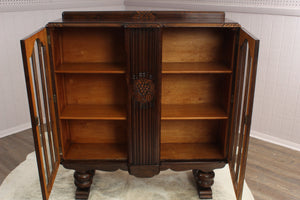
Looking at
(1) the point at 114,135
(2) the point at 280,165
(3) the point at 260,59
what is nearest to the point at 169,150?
(1) the point at 114,135

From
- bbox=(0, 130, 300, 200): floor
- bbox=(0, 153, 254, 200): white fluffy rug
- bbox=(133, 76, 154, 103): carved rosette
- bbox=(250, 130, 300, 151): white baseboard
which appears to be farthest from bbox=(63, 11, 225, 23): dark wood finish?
bbox=(250, 130, 300, 151): white baseboard

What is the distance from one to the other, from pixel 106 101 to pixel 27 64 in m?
0.84

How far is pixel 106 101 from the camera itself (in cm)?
231

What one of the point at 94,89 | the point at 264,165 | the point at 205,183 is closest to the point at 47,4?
the point at 94,89

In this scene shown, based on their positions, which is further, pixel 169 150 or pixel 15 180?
pixel 15 180

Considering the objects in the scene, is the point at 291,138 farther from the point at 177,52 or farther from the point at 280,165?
the point at 177,52

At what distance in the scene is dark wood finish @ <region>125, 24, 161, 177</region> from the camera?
6.08 feet

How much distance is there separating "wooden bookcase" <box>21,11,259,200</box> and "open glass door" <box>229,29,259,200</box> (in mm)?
11

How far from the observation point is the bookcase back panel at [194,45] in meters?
2.16

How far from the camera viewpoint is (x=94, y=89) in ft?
7.45

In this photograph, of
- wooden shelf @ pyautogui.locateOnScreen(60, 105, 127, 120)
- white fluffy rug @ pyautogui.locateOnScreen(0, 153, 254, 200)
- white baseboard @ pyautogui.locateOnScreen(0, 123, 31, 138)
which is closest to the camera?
wooden shelf @ pyautogui.locateOnScreen(60, 105, 127, 120)

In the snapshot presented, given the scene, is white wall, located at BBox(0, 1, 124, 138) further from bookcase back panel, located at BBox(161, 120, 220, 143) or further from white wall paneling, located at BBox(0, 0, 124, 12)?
bookcase back panel, located at BBox(161, 120, 220, 143)

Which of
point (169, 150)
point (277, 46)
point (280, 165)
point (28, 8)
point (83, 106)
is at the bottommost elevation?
point (280, 165)

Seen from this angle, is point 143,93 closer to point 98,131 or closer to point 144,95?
point 144,95
